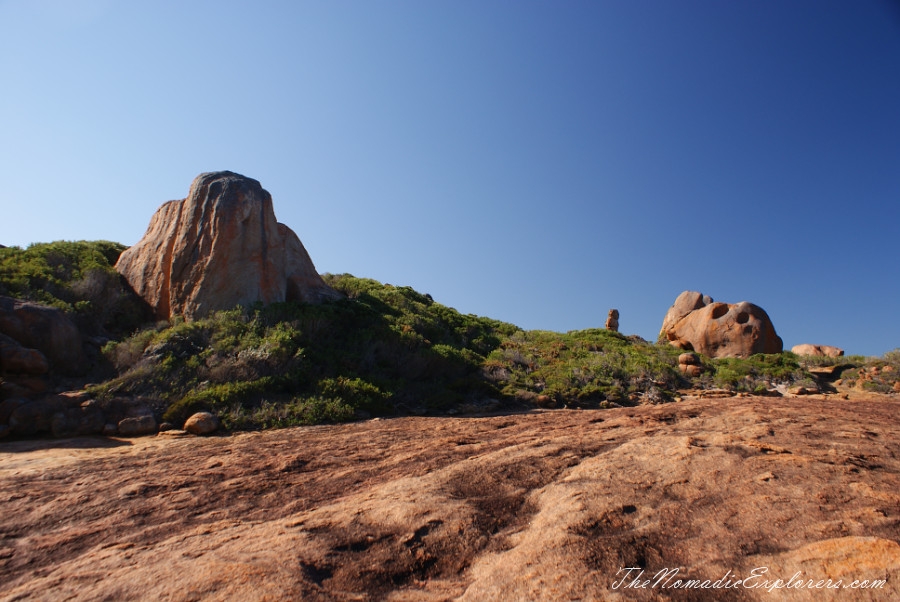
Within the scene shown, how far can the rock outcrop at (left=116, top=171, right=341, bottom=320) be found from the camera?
1283 cm

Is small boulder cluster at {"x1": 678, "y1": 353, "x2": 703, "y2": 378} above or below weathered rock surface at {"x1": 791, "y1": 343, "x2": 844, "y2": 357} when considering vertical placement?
below

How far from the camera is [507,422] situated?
Result: 776cm

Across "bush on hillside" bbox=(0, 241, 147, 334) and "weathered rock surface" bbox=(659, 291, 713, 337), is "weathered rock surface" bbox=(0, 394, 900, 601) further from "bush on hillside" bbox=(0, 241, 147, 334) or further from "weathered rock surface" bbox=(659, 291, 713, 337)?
"weathered rock surface" bbox=(659, 291, 713, 337)

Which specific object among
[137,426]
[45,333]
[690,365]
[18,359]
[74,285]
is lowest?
[137,426]

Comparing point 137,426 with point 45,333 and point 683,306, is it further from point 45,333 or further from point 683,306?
A: point 683,306

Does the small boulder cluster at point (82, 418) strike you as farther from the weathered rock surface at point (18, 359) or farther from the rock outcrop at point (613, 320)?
the rock outcrop at point (613, 320)

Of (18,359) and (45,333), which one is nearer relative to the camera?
(18,359)

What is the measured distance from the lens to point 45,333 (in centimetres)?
936

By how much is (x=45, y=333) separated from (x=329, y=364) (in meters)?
5.60

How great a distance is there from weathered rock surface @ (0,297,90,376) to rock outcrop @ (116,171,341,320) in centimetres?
283

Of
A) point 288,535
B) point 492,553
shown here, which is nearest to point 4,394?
point 288,535

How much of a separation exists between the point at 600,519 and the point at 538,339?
15315 millimetres

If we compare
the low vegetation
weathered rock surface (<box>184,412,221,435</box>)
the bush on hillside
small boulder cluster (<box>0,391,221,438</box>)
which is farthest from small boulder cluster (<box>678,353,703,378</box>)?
the bush on hillside

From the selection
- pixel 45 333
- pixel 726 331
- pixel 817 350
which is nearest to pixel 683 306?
pixel 726 331
